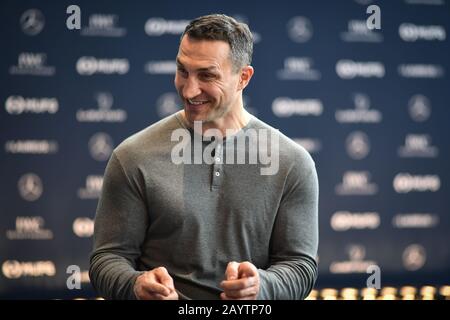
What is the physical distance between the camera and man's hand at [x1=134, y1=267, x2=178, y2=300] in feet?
5.41

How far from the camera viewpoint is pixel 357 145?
4465 mm

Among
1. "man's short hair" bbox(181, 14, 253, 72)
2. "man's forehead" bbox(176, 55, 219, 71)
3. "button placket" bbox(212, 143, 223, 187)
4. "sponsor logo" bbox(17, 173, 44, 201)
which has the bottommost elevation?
"sponsor logo" bbox(17, 173, 44, 201)

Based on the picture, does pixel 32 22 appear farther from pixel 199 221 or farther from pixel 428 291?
pixel 428 291

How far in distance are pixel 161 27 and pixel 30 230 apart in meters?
1.37

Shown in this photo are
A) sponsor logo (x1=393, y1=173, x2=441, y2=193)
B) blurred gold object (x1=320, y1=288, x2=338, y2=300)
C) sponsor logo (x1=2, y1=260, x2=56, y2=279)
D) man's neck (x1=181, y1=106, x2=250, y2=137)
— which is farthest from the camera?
sponsor logo (x1=393, y1=173, x2=441, y2=193)

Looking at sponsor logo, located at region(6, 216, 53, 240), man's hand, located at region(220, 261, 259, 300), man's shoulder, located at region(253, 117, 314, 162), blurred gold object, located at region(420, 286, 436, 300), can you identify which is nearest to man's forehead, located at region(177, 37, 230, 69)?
man's shoulder, located at region(253, 117, 314, 162)

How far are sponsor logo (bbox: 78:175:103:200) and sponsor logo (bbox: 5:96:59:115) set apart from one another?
0.43 metres

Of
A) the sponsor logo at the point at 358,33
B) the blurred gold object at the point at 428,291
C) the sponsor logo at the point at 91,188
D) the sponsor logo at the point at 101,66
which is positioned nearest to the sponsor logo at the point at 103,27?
the sponsor logo at the point at 101,66

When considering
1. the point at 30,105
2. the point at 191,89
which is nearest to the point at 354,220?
the point at 30,105

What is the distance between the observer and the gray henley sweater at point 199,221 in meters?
1.83

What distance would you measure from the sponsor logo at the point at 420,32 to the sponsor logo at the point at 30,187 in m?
2.38

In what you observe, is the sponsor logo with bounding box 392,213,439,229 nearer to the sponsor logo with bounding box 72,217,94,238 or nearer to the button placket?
the sponsor logo with bounding box 72,217,94,238

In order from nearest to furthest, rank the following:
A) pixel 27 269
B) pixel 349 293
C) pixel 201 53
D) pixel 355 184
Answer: pixel 201 53
pixel 27 269
pixel 349 293
pixel 355 184
